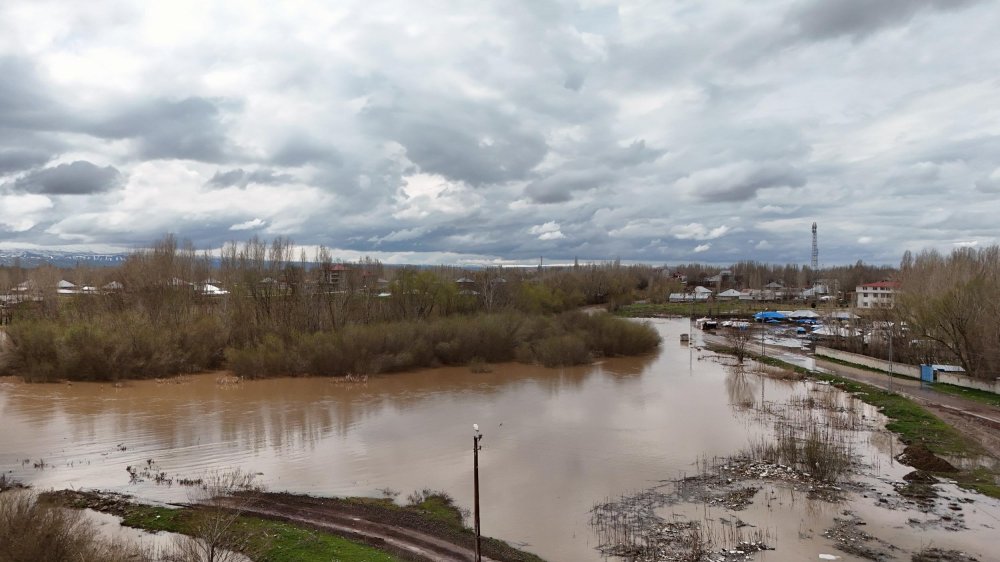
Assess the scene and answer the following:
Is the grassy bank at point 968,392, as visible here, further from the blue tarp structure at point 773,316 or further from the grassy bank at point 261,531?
the blue tarp structure at point 773,316

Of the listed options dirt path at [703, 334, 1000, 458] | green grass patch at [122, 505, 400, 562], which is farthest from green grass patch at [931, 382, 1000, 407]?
green grass patch at [122, 505, 400, 562]

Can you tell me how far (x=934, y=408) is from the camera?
2819 cm

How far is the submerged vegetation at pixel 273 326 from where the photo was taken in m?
38.3

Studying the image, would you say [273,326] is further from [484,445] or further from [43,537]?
[43,537]

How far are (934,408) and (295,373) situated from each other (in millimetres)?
37905

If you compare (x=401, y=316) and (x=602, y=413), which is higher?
(x=401, y=316)

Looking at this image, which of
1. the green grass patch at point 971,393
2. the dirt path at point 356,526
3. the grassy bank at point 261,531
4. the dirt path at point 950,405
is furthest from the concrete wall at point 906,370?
the grassy bank at point 261,531

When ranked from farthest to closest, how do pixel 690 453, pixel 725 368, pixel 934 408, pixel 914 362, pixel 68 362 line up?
pixel 725 368 < pixel 914 362 < pixel 68 362 < pixel 934 408 < pixel 690 453

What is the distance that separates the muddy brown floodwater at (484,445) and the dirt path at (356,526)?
156cm

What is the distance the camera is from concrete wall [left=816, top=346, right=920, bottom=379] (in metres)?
37.0

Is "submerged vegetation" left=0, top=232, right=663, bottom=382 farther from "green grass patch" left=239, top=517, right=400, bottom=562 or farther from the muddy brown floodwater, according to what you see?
"green grass patch" left=239, top=517, right=400, bottom=562

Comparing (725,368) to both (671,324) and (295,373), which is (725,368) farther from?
(671,324)

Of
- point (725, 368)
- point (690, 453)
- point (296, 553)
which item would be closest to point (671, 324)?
point (725, 368)

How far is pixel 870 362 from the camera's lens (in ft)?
137
